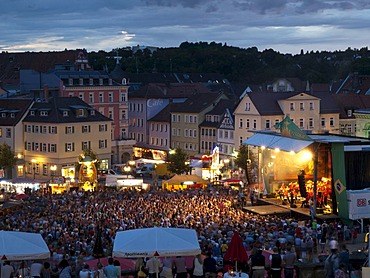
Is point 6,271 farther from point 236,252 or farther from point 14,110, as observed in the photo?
point 14,110

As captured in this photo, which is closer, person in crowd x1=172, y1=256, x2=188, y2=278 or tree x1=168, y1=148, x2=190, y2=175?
person in crowd x1=172, y1=256, x2=188, y2=278

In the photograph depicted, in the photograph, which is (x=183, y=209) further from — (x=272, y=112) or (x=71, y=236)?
(x=272, y=112)

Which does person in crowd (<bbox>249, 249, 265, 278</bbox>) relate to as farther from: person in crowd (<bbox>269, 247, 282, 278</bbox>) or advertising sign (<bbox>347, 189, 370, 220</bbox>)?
advertising sign (<bbox>347, 189, 370, 220</bbox>)

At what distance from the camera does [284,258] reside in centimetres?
1752

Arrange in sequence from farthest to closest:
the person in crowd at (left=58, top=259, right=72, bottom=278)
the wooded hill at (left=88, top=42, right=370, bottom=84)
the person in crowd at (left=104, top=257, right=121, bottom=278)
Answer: the wooded hill at (left=88, top=42, right=370, bottom=84) → the person in crowd at (left=58, top=259, right=72, bottom=278) → the person in crowd at (left=104, top=257, right=121, bottom=278)

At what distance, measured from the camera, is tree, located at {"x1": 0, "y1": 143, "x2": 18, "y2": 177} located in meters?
53.2

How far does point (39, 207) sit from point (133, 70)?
82172 millimetres

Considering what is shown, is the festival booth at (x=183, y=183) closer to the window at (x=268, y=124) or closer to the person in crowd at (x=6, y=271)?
the window at (x=268, y=124)

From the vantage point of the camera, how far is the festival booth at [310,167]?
106 feet

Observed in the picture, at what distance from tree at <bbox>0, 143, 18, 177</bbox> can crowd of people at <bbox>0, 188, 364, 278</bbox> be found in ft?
56.9

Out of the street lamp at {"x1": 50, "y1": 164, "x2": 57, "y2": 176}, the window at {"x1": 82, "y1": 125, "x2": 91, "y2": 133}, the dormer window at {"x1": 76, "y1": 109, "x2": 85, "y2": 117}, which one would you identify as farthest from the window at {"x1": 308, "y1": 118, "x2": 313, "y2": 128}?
the street lamp at {"x1": 50, "y1": 164, "x2": 57, "y2": 176}

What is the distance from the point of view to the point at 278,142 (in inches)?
1419

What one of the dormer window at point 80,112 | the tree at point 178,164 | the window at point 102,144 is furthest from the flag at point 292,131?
the window at point 102,144

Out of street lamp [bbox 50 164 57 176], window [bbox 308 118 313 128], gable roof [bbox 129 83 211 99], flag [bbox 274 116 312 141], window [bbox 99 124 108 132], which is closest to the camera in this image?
flag [bbox 274 116 312 141]
